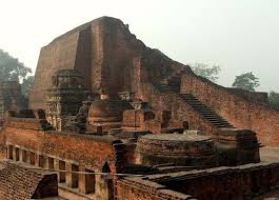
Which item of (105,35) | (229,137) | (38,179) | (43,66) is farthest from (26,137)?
(43,66)

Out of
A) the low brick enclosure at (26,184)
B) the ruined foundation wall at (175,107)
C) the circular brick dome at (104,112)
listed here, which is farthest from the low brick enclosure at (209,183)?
the circular brick dome at (104,112)

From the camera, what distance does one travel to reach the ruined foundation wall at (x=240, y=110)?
16484 millimetres

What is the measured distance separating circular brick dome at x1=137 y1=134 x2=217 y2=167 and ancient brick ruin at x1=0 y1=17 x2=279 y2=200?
0.09 ft

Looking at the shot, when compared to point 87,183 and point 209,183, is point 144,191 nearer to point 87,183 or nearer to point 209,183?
point 209,183

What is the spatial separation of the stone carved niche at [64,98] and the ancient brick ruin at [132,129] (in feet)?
0.19

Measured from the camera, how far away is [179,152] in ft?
34.4

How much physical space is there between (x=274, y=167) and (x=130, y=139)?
5.32 meters

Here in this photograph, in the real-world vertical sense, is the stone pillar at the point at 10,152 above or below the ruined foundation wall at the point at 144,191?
below

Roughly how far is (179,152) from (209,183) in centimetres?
239

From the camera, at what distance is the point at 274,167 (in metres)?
9.53

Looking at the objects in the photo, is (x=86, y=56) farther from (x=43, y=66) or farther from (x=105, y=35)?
(x=43, y=66)

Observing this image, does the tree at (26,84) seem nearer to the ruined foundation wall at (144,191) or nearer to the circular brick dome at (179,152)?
the circular brick dome at (179,152)

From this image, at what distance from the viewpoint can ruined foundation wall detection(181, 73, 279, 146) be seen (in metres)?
16.5

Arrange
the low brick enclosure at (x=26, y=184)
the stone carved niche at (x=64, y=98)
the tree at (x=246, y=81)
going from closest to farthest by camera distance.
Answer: the low brick enclosure at (x=26, y=184), the stone carved niche at (x=64, y=98), the tree at (x=246, y=81)
